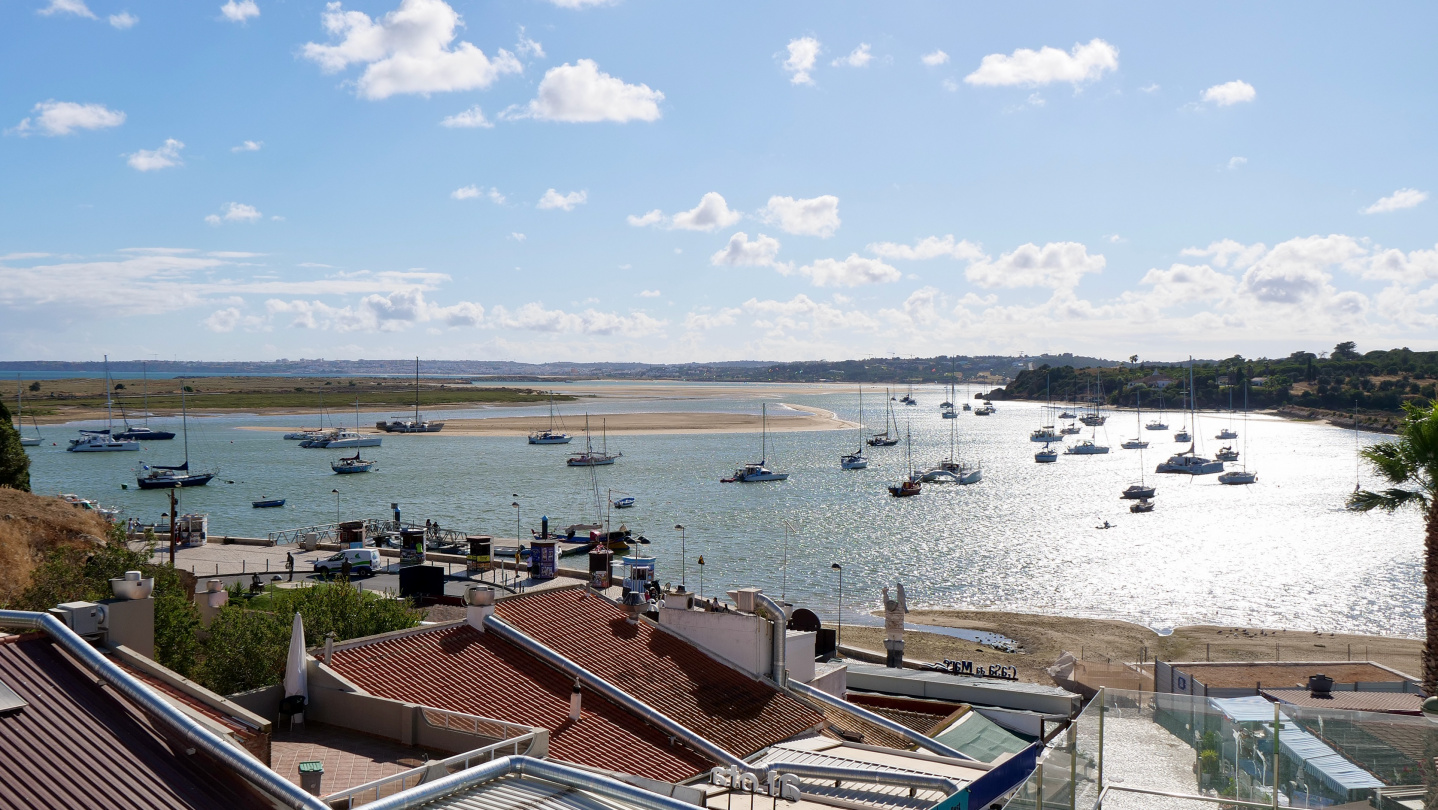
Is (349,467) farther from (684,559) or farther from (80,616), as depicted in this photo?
(80,616)

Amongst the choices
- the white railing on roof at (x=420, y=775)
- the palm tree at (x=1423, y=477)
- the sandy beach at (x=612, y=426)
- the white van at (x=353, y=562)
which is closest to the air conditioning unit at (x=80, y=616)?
the white railing on roof at (x=420, y=775)

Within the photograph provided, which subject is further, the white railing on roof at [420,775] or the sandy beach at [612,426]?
the sandy beach at [612,426]

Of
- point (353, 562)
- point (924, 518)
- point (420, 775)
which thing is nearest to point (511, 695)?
point (420, 775)

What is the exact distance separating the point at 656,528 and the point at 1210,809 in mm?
68596

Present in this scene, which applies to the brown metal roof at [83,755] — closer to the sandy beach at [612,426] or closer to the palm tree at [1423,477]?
the palm tree at [1423,477]

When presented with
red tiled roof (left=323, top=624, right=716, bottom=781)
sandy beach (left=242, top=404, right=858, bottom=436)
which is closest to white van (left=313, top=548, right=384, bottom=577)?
red tiled roof (left=323, top=624, right=716, bottom=781)

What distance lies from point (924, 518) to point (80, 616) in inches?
2992

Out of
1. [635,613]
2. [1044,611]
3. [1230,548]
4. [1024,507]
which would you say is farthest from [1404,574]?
[635,613]

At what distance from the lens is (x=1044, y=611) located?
51.2m

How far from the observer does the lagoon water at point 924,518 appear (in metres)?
54.8

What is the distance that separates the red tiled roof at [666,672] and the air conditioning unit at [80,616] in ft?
25.5

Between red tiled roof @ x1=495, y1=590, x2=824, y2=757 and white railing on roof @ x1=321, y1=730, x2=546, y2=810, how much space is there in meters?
5.22

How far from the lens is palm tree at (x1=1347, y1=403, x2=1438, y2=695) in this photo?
672 inches

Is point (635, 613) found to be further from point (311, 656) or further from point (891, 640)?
point (891, 640)
